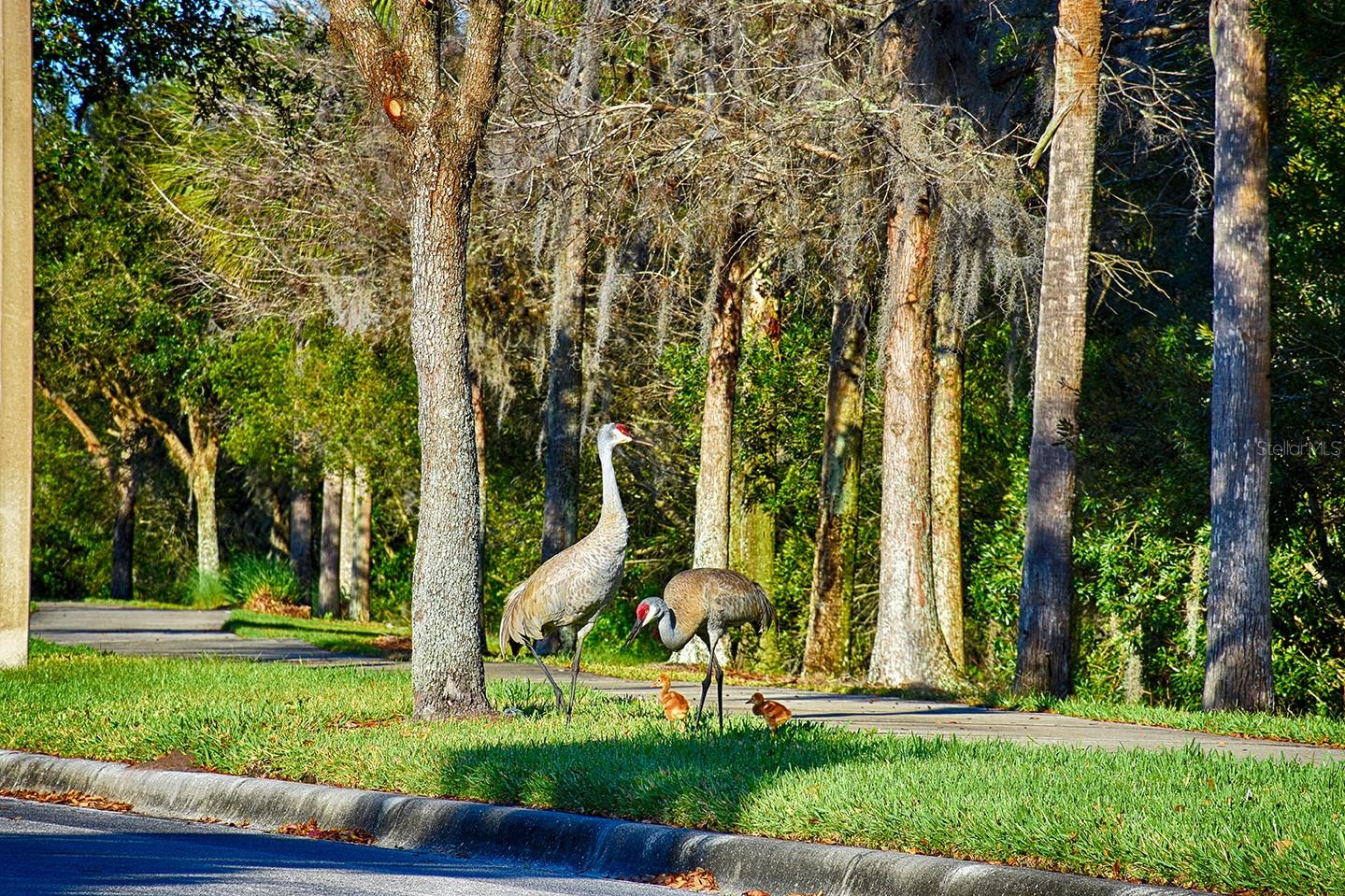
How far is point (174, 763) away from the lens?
10391 mm

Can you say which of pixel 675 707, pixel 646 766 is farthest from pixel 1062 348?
pixel 646 766

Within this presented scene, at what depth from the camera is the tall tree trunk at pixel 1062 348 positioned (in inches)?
638

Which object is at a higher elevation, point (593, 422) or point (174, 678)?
point (593, 422)

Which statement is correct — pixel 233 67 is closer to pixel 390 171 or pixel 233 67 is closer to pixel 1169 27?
pixel 390 171

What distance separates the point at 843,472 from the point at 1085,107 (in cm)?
662

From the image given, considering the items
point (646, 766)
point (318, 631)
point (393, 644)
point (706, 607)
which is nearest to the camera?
point (646, 766)

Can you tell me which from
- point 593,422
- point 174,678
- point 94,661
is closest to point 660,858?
point 174,678

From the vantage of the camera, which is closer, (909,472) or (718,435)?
(909,472)

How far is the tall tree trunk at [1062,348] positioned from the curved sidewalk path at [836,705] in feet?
5.94

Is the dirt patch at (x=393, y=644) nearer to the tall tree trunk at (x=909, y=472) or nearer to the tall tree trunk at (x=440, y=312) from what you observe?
the tall tree trunk at (x=909, y=472)

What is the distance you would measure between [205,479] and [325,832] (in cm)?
3324

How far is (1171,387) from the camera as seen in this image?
776 inches

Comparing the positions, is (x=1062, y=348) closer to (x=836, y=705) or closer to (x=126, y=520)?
(x=836, y=705)

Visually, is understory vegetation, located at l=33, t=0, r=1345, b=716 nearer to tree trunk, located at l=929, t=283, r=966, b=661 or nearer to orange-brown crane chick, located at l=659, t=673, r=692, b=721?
tree trunk, located at l=929, t=283, r=966, b=661
